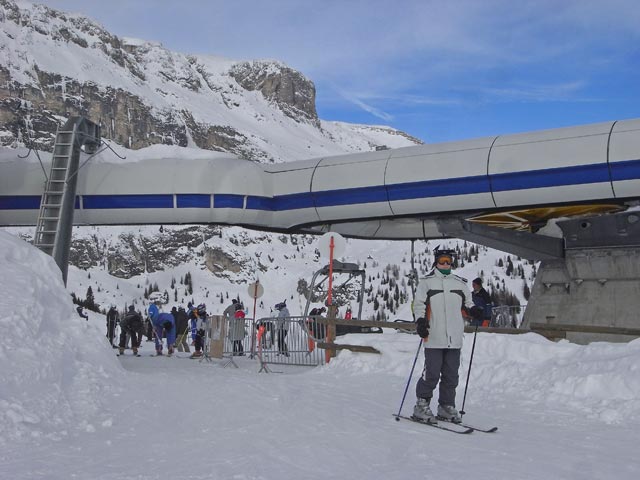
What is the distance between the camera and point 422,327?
20.3ft

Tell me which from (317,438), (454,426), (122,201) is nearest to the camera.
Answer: (317,438)

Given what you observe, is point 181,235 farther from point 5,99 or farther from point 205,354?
point 205,354

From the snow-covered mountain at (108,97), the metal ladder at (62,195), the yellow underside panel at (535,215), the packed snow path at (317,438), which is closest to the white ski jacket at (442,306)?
the packed snow path at (317,438)

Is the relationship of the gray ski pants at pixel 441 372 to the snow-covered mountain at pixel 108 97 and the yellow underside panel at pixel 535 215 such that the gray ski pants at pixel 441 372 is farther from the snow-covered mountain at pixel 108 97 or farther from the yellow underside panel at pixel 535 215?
the snow-covered mountain at pixel 108 97

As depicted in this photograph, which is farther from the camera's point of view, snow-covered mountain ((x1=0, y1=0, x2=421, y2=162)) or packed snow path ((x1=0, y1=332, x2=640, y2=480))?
snow-covered mountain ((x1=0, y1=0, x2=421, y2=162))

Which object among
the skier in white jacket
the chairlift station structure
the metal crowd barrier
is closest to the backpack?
the metal crowd barrier

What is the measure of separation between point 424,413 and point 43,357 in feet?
12.6

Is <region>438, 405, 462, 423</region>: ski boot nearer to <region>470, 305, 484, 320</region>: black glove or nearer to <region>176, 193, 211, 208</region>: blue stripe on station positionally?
<region>470, 305, 484, 320</region>: black glove

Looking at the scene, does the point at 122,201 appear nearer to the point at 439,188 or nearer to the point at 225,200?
the point at 225,200

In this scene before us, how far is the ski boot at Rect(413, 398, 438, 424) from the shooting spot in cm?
611

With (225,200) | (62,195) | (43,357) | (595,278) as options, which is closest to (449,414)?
(43,357)

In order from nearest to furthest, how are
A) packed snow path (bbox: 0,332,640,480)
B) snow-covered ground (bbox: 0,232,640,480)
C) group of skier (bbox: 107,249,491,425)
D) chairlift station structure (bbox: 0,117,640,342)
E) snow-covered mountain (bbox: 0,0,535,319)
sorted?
packed snow path (bbox: 0,332,640,480) → snow-covered ground (bbox: 0,232,640,480) → group of skier (bbox: 107,249,491,425) → chairlift station structure (bbox: 0,117,640,342) → snow-covered mountain (bbox: 0,0,535,319)

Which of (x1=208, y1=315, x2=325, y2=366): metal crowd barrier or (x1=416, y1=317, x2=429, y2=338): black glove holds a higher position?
A: (x1=416, y1=317, x2=429, y2=338): black glove

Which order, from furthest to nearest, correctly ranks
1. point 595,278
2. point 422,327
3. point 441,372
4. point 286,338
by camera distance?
point 286,338 < point 595,278 < point 441,372 < point 422,327
